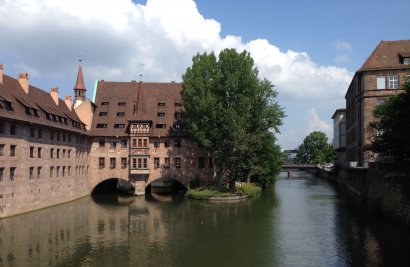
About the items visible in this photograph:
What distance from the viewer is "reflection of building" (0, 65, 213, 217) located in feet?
168

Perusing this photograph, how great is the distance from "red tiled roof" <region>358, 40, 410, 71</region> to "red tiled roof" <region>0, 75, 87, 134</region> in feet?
155

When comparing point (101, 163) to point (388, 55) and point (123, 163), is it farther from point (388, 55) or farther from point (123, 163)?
point (388, 55)

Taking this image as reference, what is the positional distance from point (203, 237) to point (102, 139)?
40.0m

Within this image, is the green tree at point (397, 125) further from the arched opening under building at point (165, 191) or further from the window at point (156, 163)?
the window at point (156, 163)

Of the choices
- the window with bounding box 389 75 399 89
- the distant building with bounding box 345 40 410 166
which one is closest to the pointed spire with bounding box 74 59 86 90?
the distant building with bounding box 345 40 410 166

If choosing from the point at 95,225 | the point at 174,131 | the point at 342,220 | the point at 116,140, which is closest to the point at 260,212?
the point at 342,220

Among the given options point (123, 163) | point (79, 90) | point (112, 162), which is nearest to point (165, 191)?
point (123, 163)

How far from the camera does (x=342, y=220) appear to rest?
4369 cm

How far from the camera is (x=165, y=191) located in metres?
80.2

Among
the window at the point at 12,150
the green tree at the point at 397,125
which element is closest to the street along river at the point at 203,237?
the window at the point at 12,150

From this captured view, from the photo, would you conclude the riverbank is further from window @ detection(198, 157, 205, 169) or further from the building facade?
the building facade

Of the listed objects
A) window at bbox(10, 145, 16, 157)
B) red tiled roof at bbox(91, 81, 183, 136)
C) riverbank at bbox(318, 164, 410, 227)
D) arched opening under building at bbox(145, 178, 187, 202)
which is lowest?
arched opening under building at bbox(145, 178, 187, 202)

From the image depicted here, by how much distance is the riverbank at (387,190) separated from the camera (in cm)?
3869

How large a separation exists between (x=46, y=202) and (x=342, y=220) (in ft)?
113
